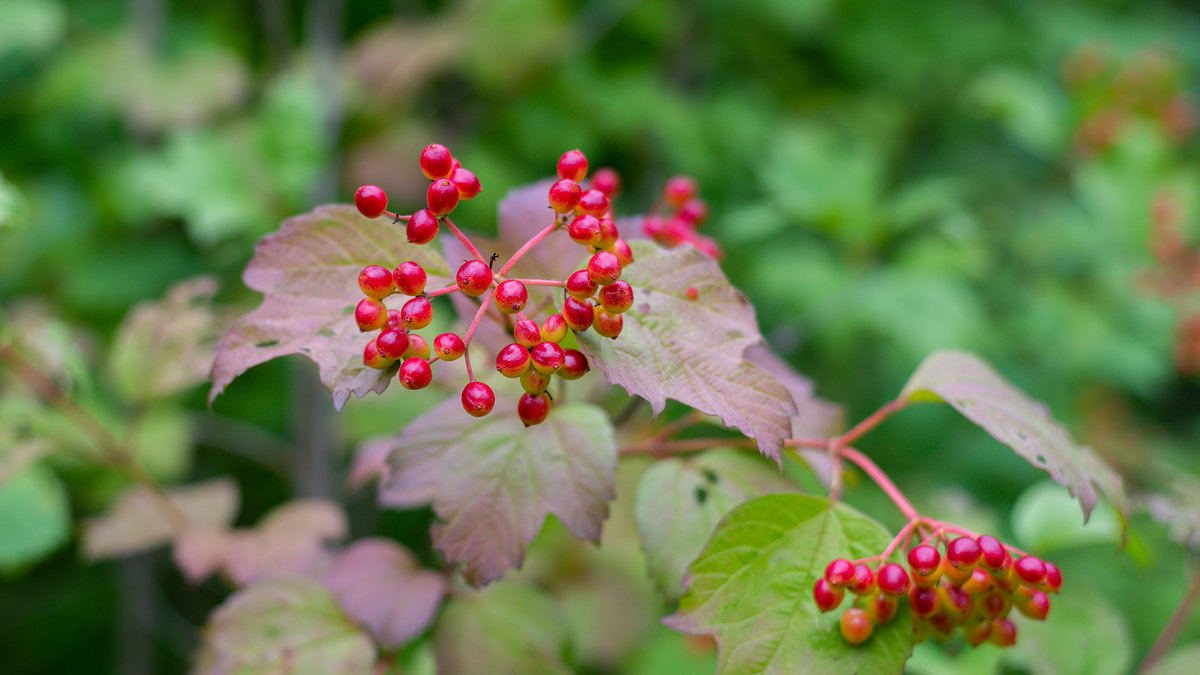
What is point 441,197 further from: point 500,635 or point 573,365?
point 500,635

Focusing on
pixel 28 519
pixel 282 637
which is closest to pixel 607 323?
pixel 282 637

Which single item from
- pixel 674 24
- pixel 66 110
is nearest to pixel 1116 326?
pixel 674 24

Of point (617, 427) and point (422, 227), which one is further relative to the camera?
point (617, 427)

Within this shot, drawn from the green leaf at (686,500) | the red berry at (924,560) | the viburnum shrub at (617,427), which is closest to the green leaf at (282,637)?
the viburnum shrub at (617,427)

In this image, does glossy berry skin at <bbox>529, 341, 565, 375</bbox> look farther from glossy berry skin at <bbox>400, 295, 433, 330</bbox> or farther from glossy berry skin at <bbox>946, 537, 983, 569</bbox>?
glossy berry skin at <bbox>946, 537, 983, 569</bbox>

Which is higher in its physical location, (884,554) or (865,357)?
(884,554)

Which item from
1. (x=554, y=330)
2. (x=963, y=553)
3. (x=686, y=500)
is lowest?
(x=686, y=500)

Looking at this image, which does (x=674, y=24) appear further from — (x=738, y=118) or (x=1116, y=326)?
(x=1116, y=326)
